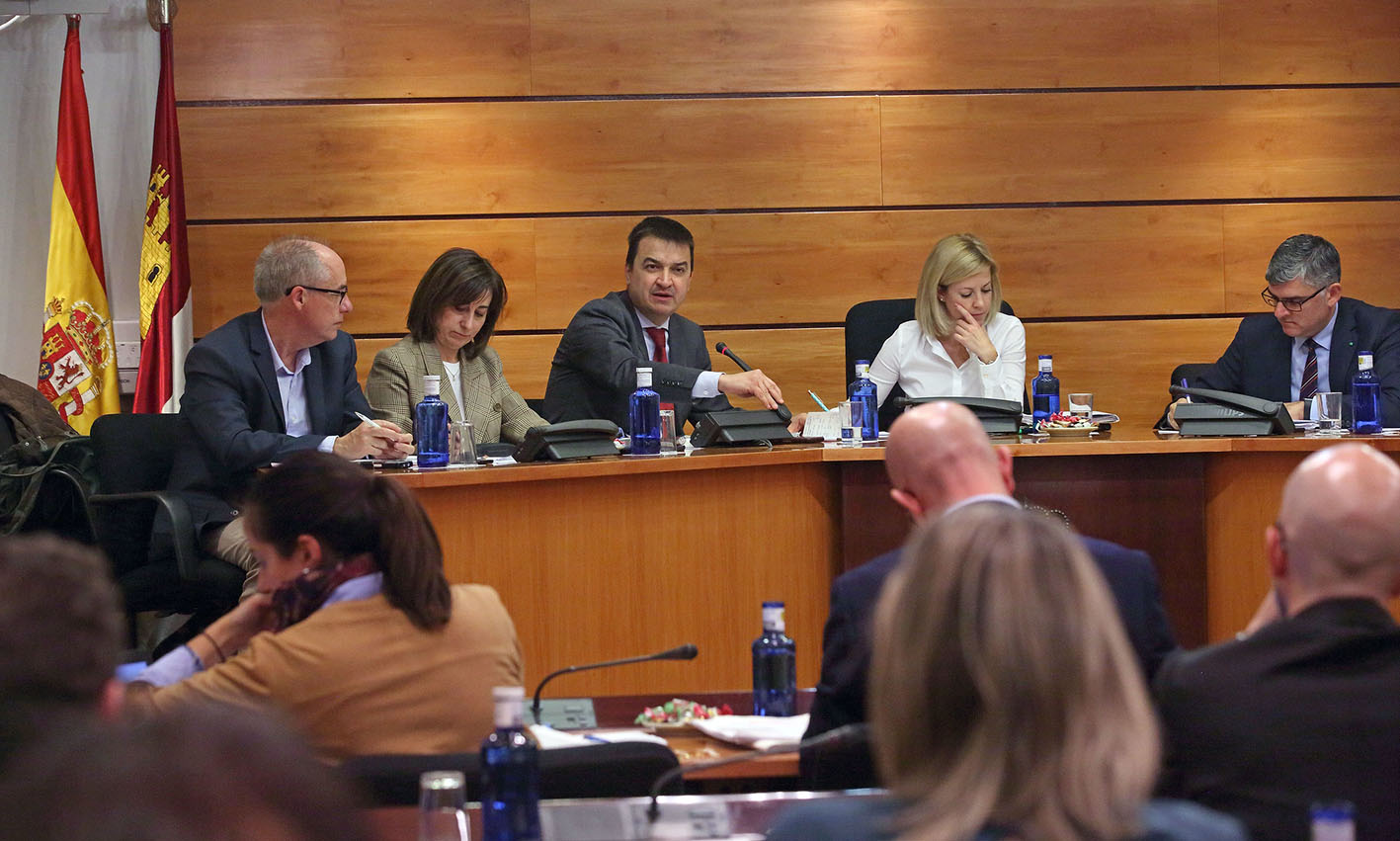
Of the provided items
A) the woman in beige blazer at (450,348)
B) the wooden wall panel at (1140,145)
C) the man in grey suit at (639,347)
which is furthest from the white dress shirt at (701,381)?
the wooden wall panel at (1140,145)

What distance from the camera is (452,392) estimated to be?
442 cm

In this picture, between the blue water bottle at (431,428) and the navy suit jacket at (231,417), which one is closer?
the blue water bottle at (431,428)

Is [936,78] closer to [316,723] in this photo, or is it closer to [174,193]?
[174,193]

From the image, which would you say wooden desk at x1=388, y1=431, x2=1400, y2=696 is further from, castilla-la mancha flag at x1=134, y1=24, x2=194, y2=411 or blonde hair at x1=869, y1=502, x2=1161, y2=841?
blonde hair at x1=869, y1=502, x2=1161, y2=841

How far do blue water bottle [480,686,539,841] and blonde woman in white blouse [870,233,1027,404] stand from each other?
3.26m

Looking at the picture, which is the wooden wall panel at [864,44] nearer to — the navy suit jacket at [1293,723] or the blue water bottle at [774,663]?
the blue water bottle at [774,663]

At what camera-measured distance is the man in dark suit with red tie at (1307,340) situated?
14.5ft

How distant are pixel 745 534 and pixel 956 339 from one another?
128 cm

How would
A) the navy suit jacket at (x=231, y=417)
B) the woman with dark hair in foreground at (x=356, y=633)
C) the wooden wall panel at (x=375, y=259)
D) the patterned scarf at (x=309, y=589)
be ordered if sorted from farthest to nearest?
the wooden wall panel at (x=375, y=259) < the navy suit jacket at (x=231, y=417) < the patterned scarf at (x=309, y=589) < the woman with dark hair in foreground at (x=356, y=633)

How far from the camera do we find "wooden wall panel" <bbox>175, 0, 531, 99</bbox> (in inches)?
225

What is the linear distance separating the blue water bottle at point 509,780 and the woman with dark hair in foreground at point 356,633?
0.36 metres

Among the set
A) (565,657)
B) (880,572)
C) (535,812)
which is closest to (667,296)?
(565,657)

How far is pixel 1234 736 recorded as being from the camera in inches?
58.7

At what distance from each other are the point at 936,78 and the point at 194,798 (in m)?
5.75
